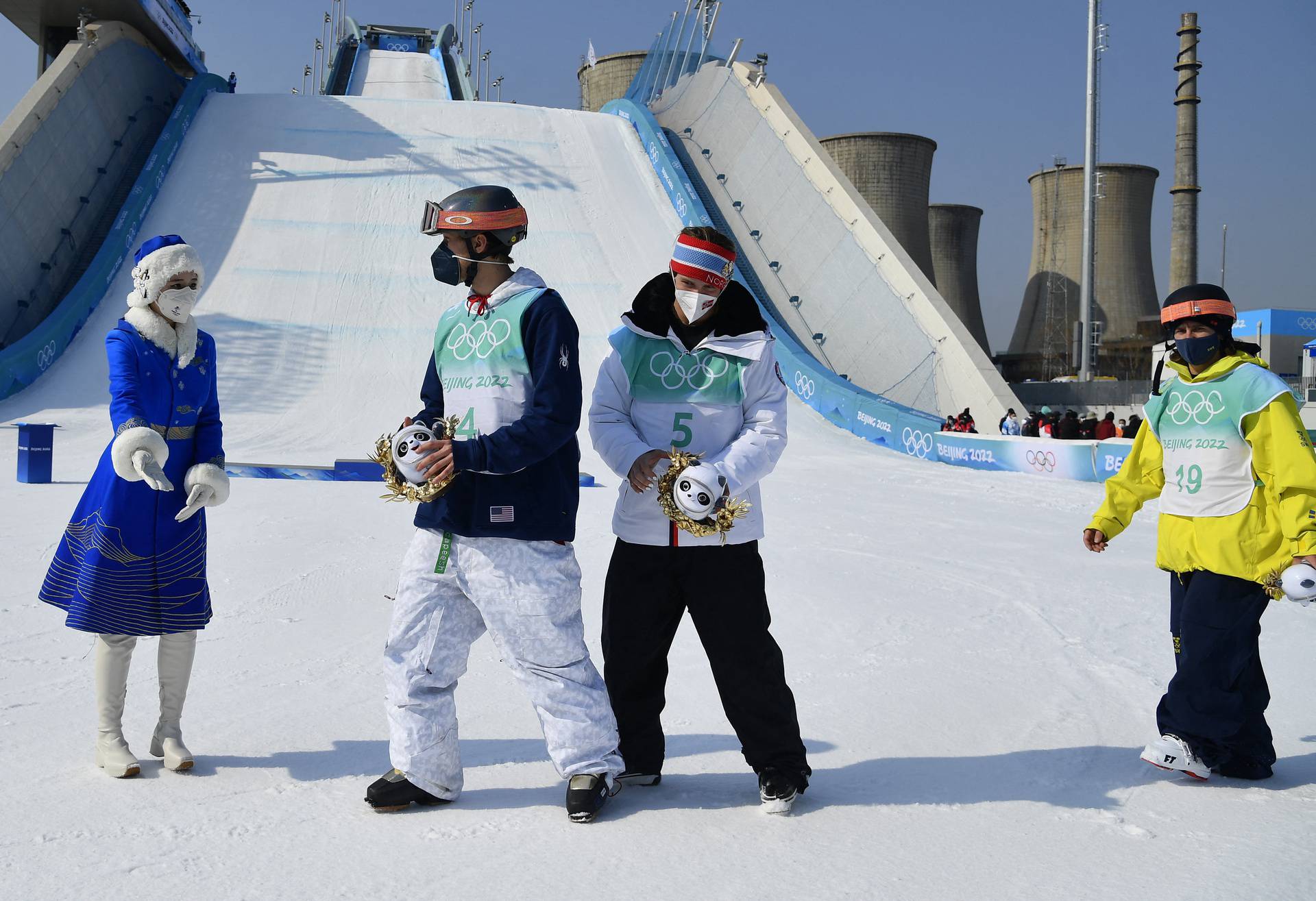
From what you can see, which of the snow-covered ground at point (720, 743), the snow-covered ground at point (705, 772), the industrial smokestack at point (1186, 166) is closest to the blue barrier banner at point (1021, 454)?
the snow-covered ground at point (720, 743)

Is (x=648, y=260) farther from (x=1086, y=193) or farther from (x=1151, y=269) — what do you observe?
(x=1151, y=269)

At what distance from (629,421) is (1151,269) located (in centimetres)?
3962

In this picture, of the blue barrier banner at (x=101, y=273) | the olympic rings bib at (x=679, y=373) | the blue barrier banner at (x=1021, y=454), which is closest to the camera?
the olympic rings bib at (x=679, y=373)

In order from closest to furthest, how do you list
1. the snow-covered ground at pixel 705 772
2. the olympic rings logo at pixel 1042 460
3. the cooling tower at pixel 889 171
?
the snow-covered ground at pixel 705 772 → the olympic rings logo at pixel 1042 460 → the cooling tower at pixel 889 171

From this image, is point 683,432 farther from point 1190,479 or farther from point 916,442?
point 916,442

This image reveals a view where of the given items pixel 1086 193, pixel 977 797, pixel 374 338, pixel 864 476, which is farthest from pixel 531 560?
pixel 1086 193

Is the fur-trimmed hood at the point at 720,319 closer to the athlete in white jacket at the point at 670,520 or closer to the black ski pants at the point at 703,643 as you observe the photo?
the athlete in white jacket at the point at 670,520

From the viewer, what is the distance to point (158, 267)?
3.28m

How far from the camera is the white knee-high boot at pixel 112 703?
10.2 ft

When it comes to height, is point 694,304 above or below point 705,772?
above

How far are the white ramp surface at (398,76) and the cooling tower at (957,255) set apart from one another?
2068 cm

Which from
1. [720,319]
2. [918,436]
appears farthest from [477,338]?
[918,436]

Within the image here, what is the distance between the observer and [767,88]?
1029 inches

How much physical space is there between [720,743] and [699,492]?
1184 millimetres
